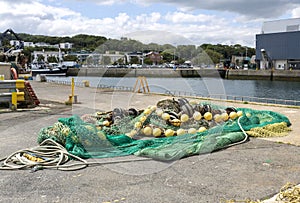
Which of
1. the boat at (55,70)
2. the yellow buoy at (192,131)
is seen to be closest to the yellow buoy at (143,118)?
the yellow buoy at (192,131)

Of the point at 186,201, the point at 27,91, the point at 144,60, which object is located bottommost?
the point at 186,201

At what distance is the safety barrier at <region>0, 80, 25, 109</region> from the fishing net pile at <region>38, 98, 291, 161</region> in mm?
4475

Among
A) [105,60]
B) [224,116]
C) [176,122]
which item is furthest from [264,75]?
[105,60]

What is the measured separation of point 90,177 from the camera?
4.66m

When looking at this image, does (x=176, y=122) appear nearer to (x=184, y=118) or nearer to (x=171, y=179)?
(x=184, y=118)

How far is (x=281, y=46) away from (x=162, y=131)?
2522 inches

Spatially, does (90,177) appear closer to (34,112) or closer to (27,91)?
(34,112)

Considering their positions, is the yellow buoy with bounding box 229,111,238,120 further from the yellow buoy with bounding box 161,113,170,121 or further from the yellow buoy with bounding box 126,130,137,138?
the yellow buoy with bounding box 126,130,137,138

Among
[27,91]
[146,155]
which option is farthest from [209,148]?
[27,91]

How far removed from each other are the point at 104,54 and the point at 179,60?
1.44 meters

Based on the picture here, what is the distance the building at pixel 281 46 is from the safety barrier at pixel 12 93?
59.3m

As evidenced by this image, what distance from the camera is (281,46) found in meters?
65.0

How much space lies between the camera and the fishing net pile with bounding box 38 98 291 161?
19.0 feet

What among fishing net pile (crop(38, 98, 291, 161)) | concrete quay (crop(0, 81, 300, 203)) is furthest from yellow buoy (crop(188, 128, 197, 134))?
concrete quay (crop(0, 81, 300, 203))
